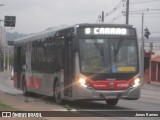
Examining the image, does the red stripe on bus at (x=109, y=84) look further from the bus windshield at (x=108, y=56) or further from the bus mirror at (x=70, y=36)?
the bus mirror at (x=70, y=36)

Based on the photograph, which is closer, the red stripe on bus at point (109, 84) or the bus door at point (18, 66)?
the red stripe on bus at point (109, 84)

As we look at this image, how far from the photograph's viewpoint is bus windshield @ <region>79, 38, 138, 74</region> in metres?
19.2

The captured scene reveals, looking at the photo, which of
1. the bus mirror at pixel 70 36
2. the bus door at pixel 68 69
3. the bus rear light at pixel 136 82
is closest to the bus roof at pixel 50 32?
the bus mirror at pixel 70 36

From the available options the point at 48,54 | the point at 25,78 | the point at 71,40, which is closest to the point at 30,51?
the point at 25,78

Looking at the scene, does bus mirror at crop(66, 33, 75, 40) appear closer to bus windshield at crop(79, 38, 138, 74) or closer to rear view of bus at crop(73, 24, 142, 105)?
rear view of bus at crop(73, 24, 142, 105)

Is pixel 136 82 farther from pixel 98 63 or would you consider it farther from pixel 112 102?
pixel 112 102

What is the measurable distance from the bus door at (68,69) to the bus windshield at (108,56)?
0.62 metres

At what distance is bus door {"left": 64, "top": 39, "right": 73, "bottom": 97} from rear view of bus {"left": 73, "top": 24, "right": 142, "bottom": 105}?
1.66ft

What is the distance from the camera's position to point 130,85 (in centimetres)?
1956

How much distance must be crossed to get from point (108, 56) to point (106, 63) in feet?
0.89

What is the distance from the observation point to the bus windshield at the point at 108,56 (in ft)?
62.9

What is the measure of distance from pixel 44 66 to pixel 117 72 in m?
5.08

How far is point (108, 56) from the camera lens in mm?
19312

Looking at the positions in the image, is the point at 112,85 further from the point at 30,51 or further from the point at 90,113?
the point at 30,51
